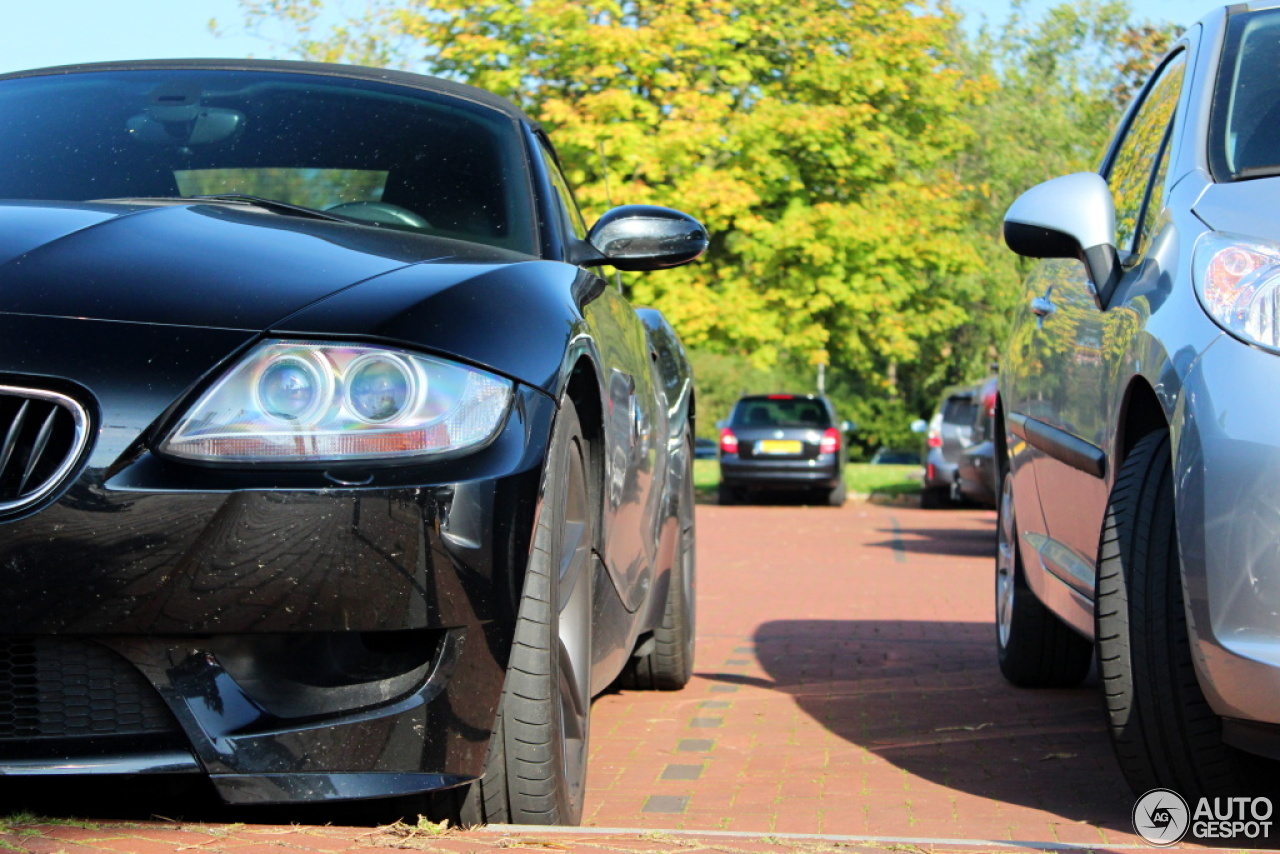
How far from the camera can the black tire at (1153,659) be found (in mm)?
2912

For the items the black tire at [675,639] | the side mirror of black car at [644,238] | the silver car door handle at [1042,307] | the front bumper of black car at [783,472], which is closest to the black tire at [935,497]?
the front bumper of black car at [783,472]

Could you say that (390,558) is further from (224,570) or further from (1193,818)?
(1193,818)

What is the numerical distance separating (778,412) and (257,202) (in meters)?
20.3

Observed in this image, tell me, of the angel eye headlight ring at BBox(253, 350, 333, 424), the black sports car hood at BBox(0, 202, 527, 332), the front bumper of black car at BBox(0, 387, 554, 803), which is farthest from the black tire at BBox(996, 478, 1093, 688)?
the angel eye headlight ring at BBox(253, 350, 333, 424)

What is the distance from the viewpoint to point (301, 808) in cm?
291

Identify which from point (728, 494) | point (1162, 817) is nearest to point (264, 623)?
point (1162, 817)

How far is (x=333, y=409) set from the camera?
237cm

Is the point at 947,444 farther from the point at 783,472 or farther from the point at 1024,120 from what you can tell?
the point at 1024,120

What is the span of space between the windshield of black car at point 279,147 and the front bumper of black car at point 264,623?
131cm

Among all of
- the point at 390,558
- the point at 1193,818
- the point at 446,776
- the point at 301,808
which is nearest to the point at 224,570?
the point at 390,558

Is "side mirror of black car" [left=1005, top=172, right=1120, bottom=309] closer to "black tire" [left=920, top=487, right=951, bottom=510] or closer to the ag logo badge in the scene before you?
the ag logo badge

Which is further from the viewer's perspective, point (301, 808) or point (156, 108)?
point (156, 108)

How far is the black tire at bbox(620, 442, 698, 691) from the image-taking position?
5.25 m

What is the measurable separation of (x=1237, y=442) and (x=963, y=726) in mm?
2215
